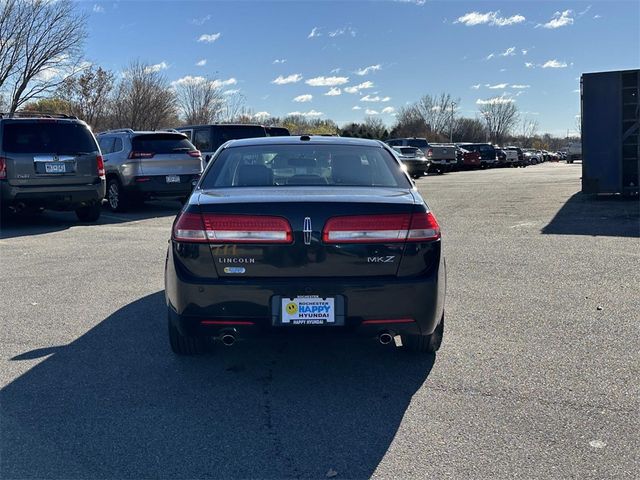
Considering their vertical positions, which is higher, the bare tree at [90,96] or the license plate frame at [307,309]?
the bare tree at [90,96]

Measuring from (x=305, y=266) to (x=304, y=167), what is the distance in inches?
52.1

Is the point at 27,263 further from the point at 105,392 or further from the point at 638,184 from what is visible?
the point at 638,184

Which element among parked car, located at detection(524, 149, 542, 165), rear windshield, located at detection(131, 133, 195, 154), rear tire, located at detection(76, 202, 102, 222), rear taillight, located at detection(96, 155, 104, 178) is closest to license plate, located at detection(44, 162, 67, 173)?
rear taillight, located at detection(96, 155, 104, 178)

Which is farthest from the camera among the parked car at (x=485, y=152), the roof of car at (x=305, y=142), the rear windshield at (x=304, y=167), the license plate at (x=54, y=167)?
the parked car at (x=485, y=152)

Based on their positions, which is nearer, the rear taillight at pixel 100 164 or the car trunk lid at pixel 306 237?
the car trunk lid at pixel 306 237

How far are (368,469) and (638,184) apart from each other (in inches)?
568

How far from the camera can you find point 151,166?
13.6 metres

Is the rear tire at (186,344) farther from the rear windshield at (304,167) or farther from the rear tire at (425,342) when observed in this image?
the rear tire at (425,342)

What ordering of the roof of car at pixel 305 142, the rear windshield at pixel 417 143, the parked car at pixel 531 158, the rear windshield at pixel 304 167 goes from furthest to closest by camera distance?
the parked car at pixel 531 158, the rear windshield at pixel 417 143, the roof of car at pixel 305 142, the rear windshield at pixel 304 167

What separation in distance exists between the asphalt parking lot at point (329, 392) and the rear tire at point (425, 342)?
105mm

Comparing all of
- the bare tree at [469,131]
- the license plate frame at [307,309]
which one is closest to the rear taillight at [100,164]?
the license plate frame at [307,309]

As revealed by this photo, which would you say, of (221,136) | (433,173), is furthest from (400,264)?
(433,173)

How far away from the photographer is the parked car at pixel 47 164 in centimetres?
1074

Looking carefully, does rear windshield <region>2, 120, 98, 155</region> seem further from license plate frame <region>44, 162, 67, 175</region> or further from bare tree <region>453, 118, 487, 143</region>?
bare tree <region>453, 118, 487, 143</region>
